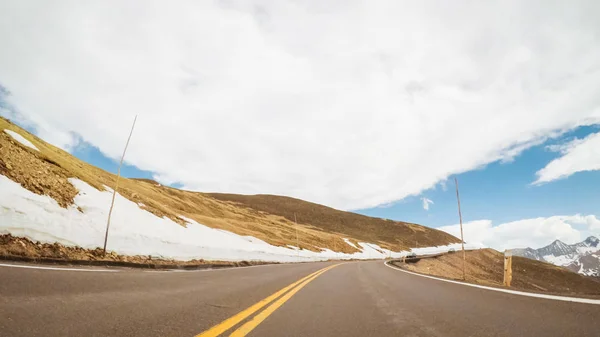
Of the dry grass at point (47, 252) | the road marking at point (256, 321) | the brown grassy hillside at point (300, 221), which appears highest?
the brown grassy hillside at point (300, 221)

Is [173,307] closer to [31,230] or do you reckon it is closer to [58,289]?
[58,289]

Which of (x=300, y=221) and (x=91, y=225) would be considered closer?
(x=91, y=225)

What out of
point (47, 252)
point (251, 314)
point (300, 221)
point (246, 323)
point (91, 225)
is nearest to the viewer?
point (246, 323)

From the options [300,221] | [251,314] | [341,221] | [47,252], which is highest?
[341,221]

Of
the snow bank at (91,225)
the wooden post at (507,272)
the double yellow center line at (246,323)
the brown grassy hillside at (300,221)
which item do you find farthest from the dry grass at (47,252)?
the brown grassy hillside at (300,221)

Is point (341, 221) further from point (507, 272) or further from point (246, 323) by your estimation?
point (246, 323)

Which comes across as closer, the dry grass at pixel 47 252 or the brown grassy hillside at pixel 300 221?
the dry grass at pixel 47 252

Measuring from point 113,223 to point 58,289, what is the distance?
20989 millimetres

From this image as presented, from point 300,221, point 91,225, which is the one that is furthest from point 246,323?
point 300,221

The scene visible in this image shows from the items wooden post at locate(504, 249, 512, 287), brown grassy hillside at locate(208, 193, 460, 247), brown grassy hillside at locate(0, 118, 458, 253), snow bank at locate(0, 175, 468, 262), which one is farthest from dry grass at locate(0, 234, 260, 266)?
brown grassy hillside at locate(208, 193, 460, 247)

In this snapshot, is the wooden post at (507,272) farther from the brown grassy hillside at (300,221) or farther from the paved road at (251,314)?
the brown grassy hillside at (300,221)

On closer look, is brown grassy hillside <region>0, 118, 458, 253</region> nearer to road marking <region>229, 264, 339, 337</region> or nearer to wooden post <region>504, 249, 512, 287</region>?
wooden post <region>504, 249, 512, 287</region>

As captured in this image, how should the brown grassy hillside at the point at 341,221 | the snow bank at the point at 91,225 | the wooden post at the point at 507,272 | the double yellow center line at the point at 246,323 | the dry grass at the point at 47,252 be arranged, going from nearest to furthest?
the double yellow center line at the point at 246,323
the wooden post at the point at 507,272
the dry grass at the point at 47,252
the snow bank at the point at 91,225
the brown grassy hillside at the point at 341,221

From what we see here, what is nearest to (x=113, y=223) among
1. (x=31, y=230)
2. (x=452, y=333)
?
(x=31, y=230)
